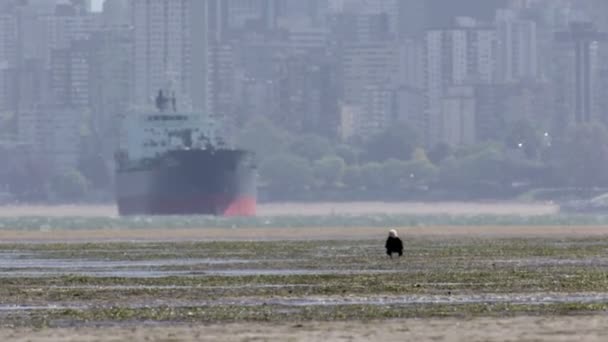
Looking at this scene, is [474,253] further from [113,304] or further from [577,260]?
[113,304]

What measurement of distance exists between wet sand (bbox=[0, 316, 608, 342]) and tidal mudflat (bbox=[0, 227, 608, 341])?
3 centimetres

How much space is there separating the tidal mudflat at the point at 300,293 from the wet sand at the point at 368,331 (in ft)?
0.11

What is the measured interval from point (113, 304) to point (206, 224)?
111 metres

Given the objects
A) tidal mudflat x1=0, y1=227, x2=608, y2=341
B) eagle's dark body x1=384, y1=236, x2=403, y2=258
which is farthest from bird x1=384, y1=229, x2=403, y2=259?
tidal mudflat x1=0, y1=227, x2=608, y2=341

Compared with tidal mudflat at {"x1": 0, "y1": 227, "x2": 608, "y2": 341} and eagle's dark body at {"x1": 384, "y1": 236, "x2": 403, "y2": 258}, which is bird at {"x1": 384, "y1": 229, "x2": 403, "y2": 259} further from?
tidal mudflat at {"x1": 0, "y1": 227, "x2": 608, "y2": 341}

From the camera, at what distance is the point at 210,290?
55781mm

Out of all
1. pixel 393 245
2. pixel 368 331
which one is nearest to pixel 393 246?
pixel 393 245

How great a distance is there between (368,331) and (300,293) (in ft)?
33.0

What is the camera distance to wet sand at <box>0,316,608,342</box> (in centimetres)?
4316

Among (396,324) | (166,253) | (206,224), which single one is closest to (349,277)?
(396,324)

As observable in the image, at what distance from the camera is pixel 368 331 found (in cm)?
4434

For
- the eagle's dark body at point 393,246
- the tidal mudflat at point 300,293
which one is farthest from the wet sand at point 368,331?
the eagle's dark body at point 393,246

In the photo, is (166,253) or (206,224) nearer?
(166,253)

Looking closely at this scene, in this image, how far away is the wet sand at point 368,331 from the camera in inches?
1699
